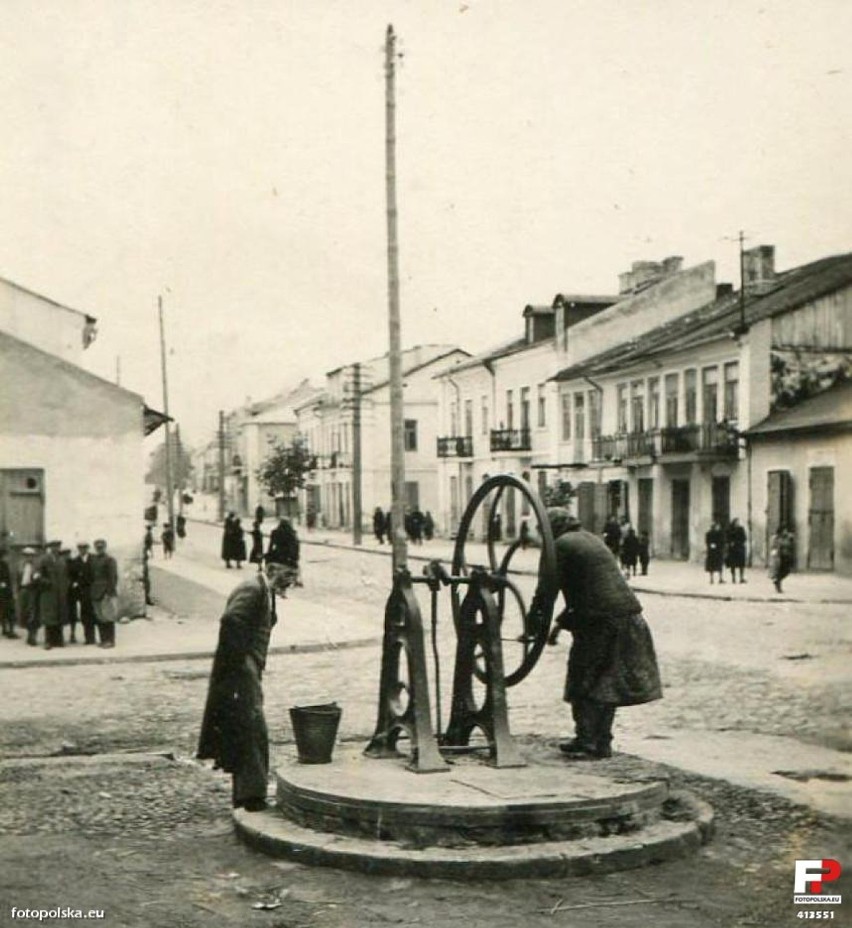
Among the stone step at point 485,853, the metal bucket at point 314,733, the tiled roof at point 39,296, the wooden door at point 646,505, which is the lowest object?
the stone step at point 485,853

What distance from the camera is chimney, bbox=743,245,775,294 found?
33.7 meters

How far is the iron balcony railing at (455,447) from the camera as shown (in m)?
39.7

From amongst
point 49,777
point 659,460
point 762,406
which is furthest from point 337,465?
point 49,777

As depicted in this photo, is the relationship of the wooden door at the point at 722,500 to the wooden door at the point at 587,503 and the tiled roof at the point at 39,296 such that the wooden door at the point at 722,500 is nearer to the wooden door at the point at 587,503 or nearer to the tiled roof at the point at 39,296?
the wooden door at the point at 587,503

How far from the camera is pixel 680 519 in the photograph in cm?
3331

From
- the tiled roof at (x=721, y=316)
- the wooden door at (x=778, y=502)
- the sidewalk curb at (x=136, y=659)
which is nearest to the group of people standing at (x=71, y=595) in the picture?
the sidewalk curb at (x=136, y=659)

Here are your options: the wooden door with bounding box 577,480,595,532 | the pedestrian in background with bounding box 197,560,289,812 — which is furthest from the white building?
the wooden door with bounding box 577,480,595,532

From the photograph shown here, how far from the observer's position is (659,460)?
33.2 m

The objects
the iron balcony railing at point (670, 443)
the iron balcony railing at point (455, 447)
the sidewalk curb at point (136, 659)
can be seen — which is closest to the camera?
the sidewalk curb at point (136, 659)

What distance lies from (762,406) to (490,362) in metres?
13.5

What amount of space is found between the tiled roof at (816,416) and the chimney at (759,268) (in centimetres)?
505

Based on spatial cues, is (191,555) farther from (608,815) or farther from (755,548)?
(608,815)

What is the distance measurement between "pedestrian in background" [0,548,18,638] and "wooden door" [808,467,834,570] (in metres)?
14.3

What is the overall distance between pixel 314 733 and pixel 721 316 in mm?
27278
